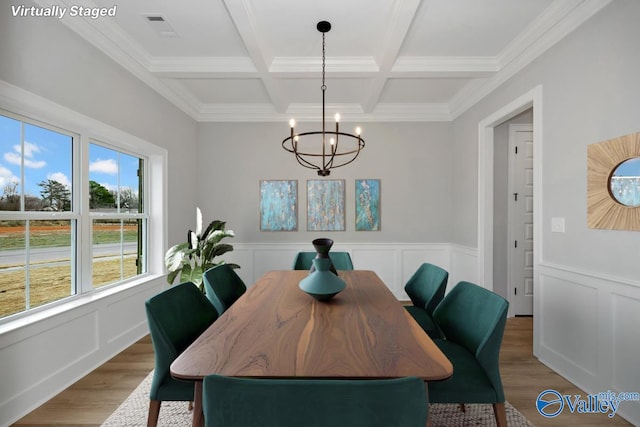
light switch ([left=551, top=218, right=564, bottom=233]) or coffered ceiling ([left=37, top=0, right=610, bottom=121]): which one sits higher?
coffered ceiling ([left=37, top=0, right=610, bottom=121])

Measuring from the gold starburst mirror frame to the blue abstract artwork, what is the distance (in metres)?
3.34

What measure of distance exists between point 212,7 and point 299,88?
1.61m

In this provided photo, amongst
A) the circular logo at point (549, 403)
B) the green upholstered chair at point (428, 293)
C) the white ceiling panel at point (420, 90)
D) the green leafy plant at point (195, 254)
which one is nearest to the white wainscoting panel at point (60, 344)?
the green leafy plant at point (195, 254)

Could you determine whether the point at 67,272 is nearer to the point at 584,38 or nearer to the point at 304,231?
the point at 304,231

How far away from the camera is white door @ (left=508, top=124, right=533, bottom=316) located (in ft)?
12.8

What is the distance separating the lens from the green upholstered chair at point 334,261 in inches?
129

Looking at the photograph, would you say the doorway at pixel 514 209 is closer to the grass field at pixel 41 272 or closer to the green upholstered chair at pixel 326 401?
the green upholstered chair at pixel 326 401

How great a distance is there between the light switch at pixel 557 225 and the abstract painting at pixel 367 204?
2.32 metres

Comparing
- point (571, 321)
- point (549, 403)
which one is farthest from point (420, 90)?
point (549, 403)

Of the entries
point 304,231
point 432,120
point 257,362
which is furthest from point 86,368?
point 432,120

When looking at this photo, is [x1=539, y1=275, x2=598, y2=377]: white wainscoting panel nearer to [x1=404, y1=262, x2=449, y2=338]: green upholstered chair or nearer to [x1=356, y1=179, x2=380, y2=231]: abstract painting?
[x1=404, y1=262, x2=449, y2=338]: green upholstered chair

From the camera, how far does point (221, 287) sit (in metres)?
2.24

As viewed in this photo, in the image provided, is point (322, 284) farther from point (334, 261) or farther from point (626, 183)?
point (626, 183)

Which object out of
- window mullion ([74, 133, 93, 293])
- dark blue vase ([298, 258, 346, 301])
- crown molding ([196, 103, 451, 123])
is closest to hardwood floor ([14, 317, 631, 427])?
window mullion ([74, 133, 93, 293])
